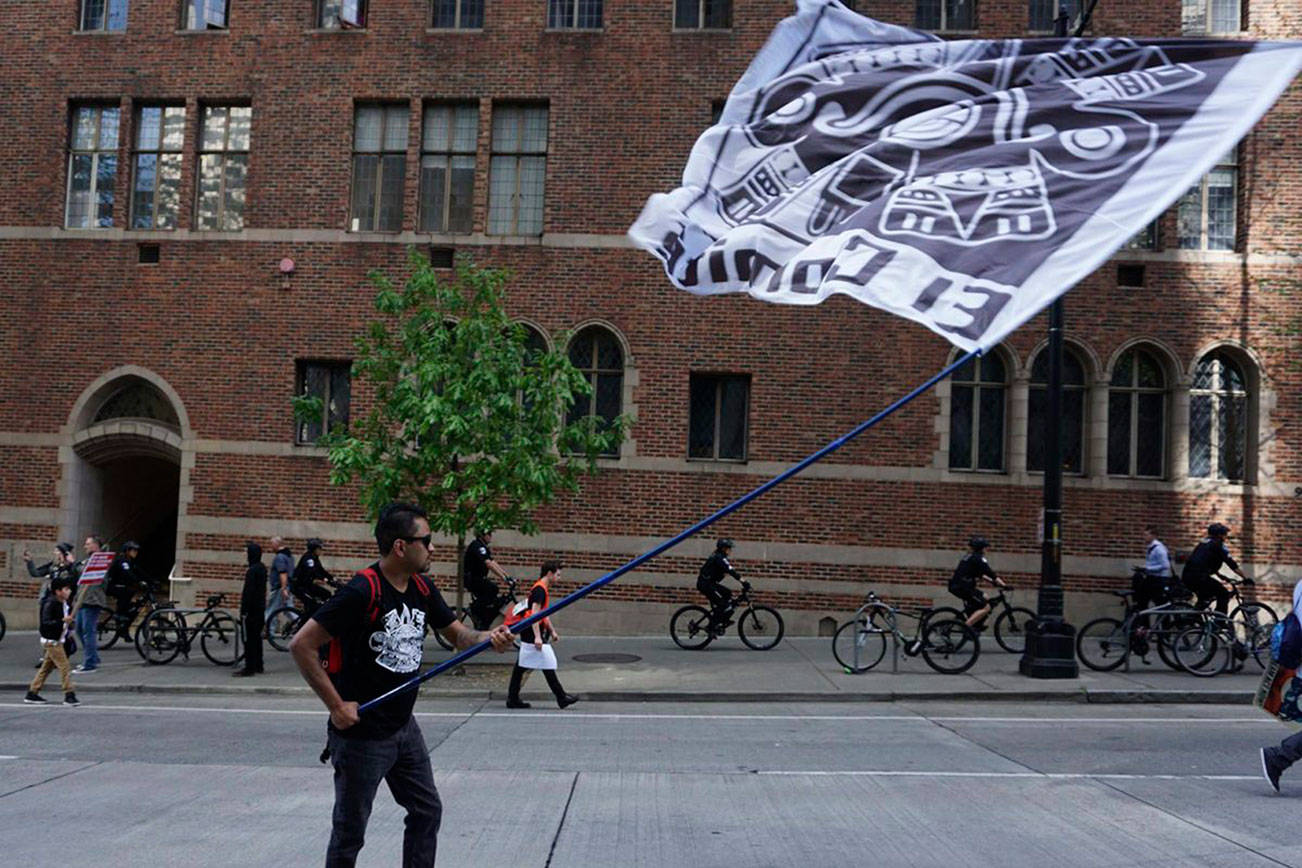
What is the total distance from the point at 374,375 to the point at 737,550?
725 cm

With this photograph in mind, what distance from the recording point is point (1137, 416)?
20.0m

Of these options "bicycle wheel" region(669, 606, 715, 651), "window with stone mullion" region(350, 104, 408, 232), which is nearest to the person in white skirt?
"bicycle wheel" region(669, 606, 715, 651)

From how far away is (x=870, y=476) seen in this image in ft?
64.4

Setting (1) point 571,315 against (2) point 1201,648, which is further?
(1) point 571,315

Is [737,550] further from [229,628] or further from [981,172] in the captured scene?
[981,172]

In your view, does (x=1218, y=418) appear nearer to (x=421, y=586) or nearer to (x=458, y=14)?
(x=458, y=14)

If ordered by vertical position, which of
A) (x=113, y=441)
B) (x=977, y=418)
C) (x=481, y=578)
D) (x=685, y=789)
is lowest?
(x=685, y=789)

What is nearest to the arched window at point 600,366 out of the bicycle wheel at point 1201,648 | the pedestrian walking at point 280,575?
the pedestrian walking at point 280,575

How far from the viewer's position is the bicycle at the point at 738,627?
58.2 feet

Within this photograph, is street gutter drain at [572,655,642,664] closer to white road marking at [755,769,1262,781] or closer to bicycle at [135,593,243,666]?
bicycle at [135,593,243,666]

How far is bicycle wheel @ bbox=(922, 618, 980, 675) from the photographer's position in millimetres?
15594

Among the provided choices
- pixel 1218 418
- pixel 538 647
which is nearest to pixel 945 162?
pixel 538 647

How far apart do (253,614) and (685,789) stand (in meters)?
9.05

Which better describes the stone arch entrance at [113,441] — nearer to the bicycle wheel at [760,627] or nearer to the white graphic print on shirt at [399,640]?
the bicycle wheel at [760,627]
